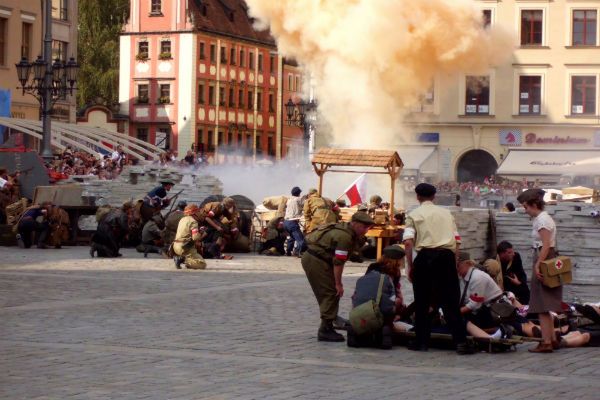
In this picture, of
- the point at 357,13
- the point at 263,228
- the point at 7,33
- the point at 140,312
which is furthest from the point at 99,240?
the point at 7,33

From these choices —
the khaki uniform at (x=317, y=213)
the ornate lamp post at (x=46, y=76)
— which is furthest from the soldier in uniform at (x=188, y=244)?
the ornate lamp post at (x=46, y=76)

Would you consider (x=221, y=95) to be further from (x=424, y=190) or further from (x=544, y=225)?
(x=544, y=225)

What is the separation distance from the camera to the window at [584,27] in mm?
64125

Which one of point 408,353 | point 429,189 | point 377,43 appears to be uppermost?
point 377,43

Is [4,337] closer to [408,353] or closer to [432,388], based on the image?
[408,353]

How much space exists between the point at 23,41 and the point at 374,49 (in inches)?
902

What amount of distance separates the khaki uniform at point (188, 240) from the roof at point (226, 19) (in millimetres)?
61173

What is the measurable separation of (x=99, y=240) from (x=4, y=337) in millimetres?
13968

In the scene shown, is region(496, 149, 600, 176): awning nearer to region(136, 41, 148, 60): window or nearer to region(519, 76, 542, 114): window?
region(519, 76, 542, 114): window

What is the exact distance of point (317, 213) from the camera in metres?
27.5

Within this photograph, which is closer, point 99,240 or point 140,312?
point 140,312

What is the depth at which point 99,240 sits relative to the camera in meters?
27.8

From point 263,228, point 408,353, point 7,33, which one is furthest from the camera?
point 7,33

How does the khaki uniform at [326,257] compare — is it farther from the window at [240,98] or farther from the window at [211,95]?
the window at [240,98]
